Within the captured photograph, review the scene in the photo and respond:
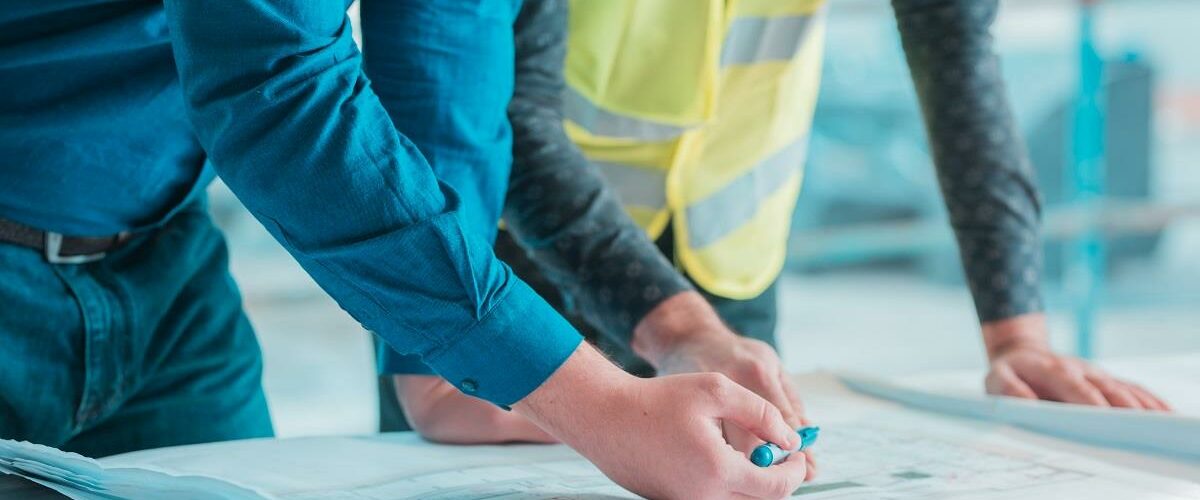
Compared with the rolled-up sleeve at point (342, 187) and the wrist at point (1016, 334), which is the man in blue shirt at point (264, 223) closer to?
the rolled-up sleeve at point (342, 187)

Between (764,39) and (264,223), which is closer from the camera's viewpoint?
(264,223)

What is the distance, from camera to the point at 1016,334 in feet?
3.69

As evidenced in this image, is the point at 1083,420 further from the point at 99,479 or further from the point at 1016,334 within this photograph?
the point at 99,479

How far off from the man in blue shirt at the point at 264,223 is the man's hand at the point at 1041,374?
42 centimetres

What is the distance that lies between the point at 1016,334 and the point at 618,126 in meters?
0.41

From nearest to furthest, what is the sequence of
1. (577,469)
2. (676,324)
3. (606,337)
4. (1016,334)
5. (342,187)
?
(342,187) → (577,469) → (676,324) → (1016,334) → (606,337)

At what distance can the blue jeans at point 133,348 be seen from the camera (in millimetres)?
880

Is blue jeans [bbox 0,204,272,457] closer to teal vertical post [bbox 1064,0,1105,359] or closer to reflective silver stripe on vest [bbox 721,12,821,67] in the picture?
reflective silver stripe on vest [bbox 721,12,821,67]

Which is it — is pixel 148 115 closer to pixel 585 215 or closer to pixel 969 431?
pixel 585 215

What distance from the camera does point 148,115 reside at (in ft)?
2.86

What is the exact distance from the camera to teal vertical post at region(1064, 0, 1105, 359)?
2.55 m

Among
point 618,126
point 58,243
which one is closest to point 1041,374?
point 618,126

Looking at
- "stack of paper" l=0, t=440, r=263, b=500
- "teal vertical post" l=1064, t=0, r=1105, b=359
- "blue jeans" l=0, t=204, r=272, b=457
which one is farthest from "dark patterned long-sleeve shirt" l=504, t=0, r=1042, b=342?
"teal vertical post" l=1064, t=0, r=1105, b=359


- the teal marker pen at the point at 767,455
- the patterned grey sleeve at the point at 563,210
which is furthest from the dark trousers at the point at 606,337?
the teal marker pen at the point at 767,455
